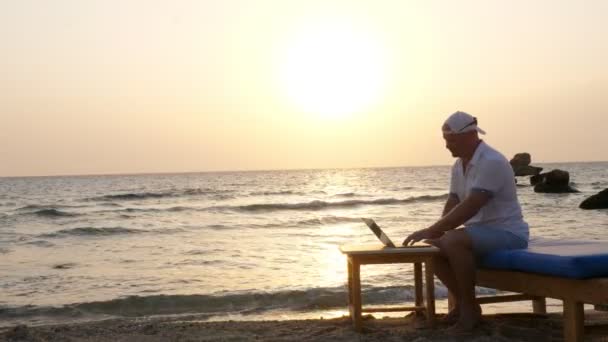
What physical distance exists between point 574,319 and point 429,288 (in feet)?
3.63

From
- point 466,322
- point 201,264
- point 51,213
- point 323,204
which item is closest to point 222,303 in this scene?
point 201,264

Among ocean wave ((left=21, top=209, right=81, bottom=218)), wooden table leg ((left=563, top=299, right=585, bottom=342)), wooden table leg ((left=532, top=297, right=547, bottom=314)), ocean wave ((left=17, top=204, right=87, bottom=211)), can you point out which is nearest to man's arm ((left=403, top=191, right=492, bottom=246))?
wooden table leg ((left=563, top=299, right=585, bottom=342))

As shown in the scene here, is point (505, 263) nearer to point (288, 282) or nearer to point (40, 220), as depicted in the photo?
point (288, 282)

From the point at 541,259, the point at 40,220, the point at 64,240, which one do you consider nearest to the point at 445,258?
the point at 541,259

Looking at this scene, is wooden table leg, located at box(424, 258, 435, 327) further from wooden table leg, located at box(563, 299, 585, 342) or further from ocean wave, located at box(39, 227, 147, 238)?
ocean wave, located at box(39, 227, 147, 238)

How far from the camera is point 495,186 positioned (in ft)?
17.3

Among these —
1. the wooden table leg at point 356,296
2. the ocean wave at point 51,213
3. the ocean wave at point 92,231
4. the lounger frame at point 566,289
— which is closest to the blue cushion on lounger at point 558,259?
the lounger frame at point 566,289

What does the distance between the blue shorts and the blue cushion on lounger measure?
6cm

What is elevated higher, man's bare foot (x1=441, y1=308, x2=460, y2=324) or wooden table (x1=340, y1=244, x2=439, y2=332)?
wooden table (x1=340, y1=244, x2=439, y2=332)

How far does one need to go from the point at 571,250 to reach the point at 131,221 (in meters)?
21.1

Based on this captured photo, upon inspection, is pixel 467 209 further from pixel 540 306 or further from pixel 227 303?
pixel 227 303

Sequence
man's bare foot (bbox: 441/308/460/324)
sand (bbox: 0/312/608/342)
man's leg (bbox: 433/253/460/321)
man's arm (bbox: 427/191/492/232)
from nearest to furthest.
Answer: man's arm (bbox: 427/191/492/232) → sand (bbox: 0/312/608/342) → man's leg (bbox: 433/253/460/321) → man's bare foot (bbox: 441/308/460/324)

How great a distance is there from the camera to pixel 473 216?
17.7ft

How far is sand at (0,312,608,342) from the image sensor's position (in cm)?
559
